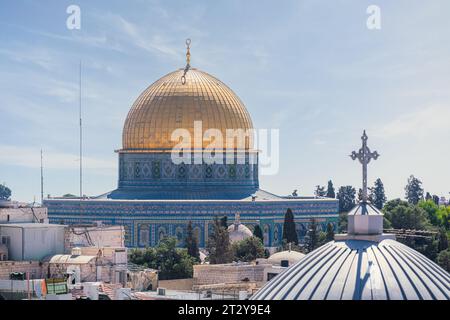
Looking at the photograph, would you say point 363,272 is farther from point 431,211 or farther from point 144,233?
point 431,211

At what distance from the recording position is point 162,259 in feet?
138

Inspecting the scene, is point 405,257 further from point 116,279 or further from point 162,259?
point 162,259

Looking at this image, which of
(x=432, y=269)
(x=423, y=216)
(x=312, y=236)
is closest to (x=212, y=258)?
(x=312, y=236)

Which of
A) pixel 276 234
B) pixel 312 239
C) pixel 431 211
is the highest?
pixel 431 211

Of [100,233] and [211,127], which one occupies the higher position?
[211,127]

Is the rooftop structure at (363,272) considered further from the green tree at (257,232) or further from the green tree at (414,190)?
the green tree at (414,190)

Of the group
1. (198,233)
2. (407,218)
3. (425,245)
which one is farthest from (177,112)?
(425,245)

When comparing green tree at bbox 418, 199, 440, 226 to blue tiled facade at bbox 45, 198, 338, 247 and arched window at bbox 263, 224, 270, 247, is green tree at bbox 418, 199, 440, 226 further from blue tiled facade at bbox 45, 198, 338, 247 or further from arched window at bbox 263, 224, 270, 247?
arched window at bbox 263, 224, 270, 247

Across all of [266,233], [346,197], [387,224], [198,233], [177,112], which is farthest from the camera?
[346,197]

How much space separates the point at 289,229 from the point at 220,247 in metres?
6.32

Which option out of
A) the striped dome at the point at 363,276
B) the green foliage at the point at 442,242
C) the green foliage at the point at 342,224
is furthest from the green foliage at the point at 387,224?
the striped dome at the point at 363,276

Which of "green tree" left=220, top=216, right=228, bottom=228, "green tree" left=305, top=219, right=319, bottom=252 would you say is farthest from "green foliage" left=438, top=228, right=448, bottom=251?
"green tree" left=220, top=216, right=228, bottom=228

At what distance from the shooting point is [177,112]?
180 ft

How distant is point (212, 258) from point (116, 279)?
29.1 feet
